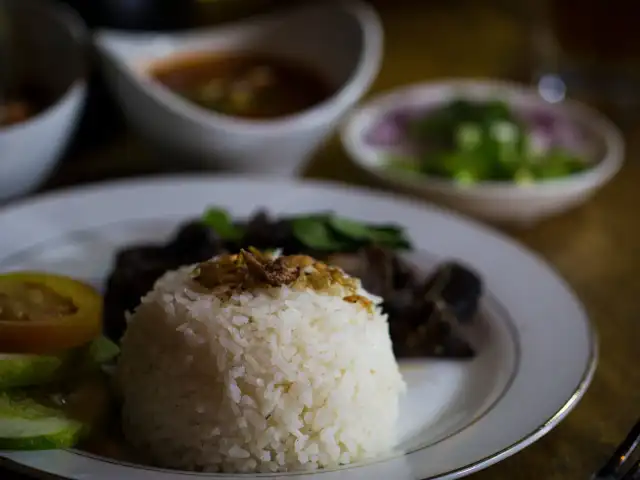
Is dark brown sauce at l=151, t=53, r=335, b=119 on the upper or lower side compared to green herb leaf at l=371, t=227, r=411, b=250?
lower

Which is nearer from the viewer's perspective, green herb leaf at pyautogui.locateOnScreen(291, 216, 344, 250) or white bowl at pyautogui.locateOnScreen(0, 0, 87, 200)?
green herb leaf at pyautogui.locateOnScreen(291, 216, 344, 250)

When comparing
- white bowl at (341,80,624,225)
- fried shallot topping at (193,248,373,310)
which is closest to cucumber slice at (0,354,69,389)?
fried shallot topping at (193,248,373,310)

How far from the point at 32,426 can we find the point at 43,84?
1.29 m

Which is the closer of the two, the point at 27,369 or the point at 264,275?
the point at 27,369

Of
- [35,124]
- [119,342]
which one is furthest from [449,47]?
[119,342]

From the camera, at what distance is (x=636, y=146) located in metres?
2.56

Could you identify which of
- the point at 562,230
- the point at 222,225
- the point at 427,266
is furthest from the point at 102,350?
the point at 562,230

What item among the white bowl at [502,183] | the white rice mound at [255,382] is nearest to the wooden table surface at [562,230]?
the white bowl at [502,183]

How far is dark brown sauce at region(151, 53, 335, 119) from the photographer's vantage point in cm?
209

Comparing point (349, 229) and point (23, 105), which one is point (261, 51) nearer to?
point (23, 105)

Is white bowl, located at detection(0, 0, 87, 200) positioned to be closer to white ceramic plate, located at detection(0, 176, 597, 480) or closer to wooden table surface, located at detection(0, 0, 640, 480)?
white ceramic plate, located at detection(0, 176, 597, 480)

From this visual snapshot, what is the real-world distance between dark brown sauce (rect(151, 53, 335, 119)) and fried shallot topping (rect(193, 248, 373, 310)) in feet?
2.59

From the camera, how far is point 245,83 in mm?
2193

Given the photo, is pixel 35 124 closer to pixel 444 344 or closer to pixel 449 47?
pixel 444 344
